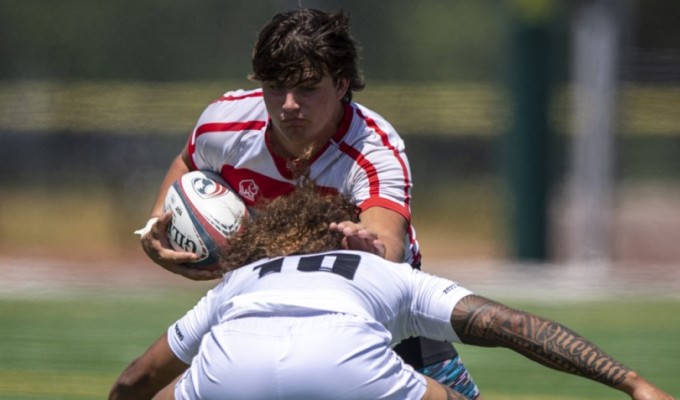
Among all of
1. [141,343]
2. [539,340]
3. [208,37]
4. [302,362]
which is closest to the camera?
[302,362]

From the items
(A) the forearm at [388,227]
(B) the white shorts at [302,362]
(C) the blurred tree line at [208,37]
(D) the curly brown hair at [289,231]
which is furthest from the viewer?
(C) the blurred tree line at [208,37]

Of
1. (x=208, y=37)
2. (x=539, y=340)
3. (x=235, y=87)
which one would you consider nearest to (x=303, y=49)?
(x=539, y=340)

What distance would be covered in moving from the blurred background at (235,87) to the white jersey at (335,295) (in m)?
10.4

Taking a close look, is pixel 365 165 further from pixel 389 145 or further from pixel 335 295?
pixel 335 295

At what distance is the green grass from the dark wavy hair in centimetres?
251

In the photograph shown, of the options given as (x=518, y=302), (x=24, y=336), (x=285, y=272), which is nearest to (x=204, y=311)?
(x=285, y=272)

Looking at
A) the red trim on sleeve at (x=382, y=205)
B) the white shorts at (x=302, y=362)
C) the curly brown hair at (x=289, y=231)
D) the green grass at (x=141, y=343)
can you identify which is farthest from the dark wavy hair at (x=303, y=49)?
the green grass at (x=141, y=343)

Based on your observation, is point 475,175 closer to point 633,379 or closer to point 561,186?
point 561,186

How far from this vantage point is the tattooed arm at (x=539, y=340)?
164 inches

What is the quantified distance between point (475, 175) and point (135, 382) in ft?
42.1

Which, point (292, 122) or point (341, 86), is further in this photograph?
point (341, 86)

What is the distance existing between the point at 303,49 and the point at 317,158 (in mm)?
478

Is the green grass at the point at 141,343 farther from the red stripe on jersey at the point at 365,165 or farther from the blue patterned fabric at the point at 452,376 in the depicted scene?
the red stripe on jersey at the point at 365,165

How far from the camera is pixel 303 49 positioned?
5195mm
